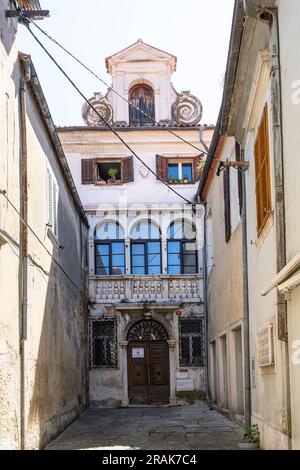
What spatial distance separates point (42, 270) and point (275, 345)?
4.97 m

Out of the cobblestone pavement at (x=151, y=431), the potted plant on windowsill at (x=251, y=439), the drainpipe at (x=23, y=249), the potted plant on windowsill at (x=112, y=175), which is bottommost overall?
the cobblestone pavement at (x=151, y=431)

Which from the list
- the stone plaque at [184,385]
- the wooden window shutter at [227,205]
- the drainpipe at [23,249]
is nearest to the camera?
the drainpipe at [23,249]

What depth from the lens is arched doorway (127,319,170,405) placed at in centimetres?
2348

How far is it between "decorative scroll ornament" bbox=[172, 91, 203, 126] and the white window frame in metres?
10.6

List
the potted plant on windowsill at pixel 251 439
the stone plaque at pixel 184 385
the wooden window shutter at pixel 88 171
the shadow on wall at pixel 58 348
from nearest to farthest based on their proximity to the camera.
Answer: the potted plant on windowsill at pixel 251 439
the shadow on wall at pixel 58 348
the stone plaque at pixel 184 385
the wooden window shutter at pixel 88 171

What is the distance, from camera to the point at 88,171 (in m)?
24.2

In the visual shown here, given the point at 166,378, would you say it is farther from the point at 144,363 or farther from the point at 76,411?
the point at 76,411

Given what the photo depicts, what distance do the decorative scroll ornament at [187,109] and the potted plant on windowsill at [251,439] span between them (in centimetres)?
1499

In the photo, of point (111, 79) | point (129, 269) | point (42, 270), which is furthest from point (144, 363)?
point (42, 270)

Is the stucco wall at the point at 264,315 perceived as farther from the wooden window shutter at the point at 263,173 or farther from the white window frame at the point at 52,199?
the white window frame at the point at 52,199

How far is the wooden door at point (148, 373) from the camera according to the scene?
23.5 meters

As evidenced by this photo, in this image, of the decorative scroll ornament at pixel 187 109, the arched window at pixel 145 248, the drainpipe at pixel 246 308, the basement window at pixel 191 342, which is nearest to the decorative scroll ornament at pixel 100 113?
the decorative scroll ornament at pixel 187 109

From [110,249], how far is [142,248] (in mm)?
1010

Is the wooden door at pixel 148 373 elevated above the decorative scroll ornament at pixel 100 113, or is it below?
below
